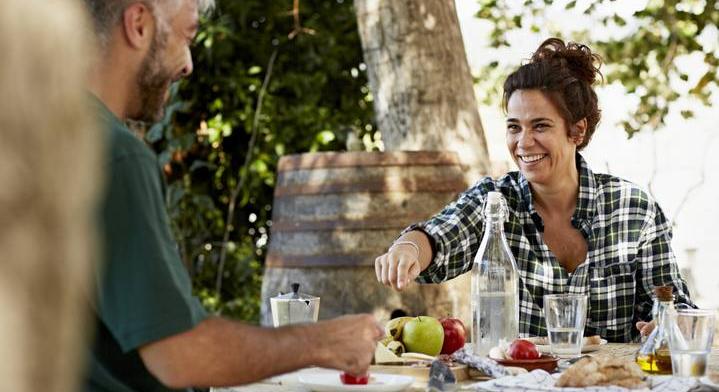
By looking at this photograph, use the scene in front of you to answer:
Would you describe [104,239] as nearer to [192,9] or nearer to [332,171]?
[192,9]

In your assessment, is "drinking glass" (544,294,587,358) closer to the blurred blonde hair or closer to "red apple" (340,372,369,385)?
"red apple" (340,372,369,385)

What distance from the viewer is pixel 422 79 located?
477cm

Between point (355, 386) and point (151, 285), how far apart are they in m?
0.48

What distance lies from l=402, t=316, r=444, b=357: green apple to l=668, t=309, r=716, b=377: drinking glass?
18.8 inches

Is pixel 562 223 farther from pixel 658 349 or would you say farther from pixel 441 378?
pixel 441 378

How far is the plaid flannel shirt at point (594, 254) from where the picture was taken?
2.91 meters

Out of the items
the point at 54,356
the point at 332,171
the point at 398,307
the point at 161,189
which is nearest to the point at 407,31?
the point at 332,171

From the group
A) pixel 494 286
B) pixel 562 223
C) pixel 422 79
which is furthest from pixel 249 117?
pixel 494 286

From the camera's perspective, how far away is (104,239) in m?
1.46

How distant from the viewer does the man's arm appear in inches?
58.8

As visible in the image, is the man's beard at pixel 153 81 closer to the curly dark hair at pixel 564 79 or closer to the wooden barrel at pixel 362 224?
the curly dark hair at pixel 564 79

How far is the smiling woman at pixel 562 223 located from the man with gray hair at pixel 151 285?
1166 mm

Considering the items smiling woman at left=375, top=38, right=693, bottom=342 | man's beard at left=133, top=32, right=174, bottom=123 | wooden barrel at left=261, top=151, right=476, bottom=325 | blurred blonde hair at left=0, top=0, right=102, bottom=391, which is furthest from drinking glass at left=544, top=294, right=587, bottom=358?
wooden barrel at left=261, top=151, right=476, bottom=325

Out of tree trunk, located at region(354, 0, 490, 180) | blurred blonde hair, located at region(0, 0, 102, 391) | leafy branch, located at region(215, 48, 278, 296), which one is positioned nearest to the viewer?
blurred blonde hair, located at region(0, 0, 102, 391)
